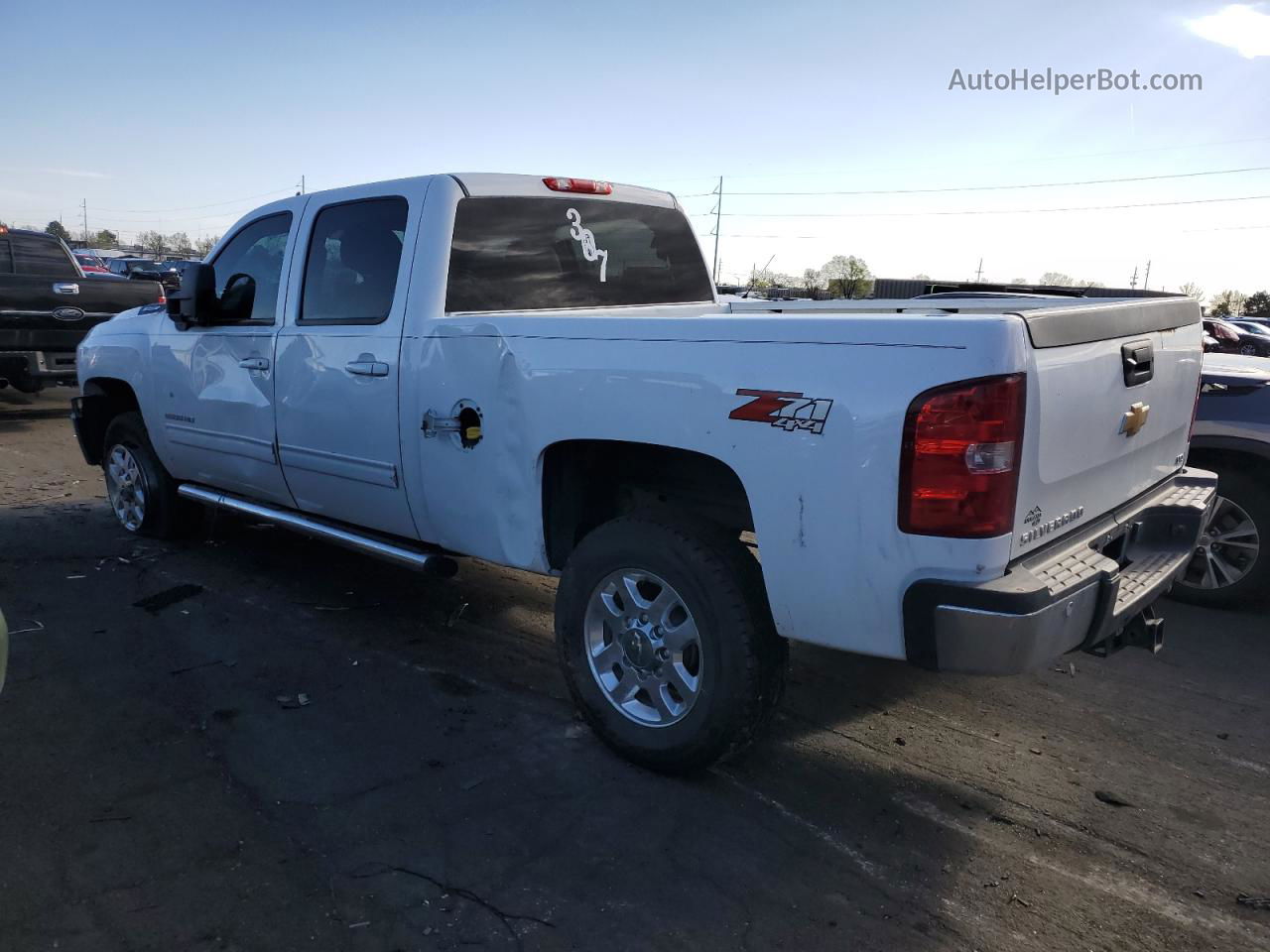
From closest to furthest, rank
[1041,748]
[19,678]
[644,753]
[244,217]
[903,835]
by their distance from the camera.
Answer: [903,835] < [644,753] < [1041,748] < [19,678] < [244,217]

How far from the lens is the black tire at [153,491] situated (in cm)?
596

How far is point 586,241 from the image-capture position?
→ 4605mm

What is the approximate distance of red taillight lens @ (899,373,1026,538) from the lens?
2.45 metres

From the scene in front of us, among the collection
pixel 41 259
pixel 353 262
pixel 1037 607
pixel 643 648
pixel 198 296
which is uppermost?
pixel 41 259

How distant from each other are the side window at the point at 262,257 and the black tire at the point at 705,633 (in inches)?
98.3

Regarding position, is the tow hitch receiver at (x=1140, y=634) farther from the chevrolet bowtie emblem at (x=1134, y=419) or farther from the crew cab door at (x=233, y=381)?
the crew cab door at (x=233, y=381)

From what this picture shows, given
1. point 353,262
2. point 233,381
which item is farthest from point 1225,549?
point 233,381

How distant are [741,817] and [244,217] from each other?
404 cm

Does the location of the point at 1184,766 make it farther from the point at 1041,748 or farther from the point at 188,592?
the point at 188,592

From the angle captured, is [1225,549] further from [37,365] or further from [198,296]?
[37,365]

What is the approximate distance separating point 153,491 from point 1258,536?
6.30 m

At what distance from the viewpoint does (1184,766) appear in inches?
138

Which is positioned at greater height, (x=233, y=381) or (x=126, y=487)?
(x=233, y=381)

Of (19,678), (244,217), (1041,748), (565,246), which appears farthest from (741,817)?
(244,217)
